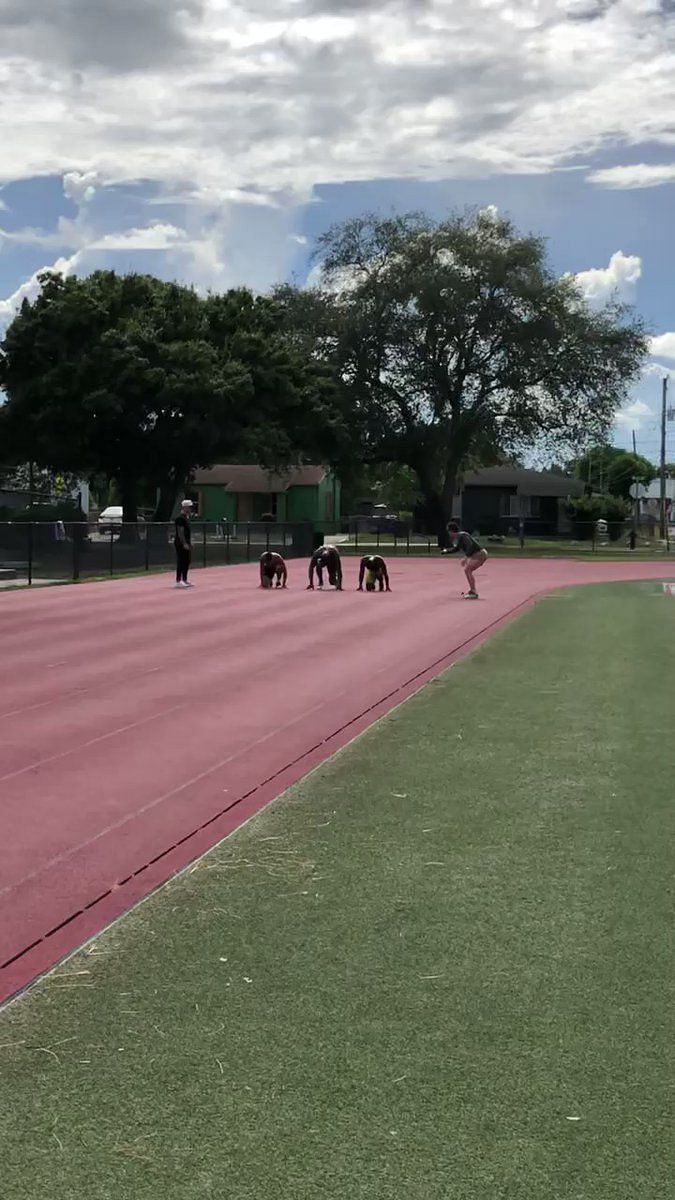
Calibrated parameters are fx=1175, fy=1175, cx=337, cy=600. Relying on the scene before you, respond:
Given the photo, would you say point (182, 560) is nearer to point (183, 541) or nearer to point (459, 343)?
point (183, 541)

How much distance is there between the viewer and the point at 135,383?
41.5 m

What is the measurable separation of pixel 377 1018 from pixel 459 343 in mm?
57963

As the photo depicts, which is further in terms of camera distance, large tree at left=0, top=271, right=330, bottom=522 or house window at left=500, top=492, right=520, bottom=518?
house window at left=500, top=492, right=520, bottom=518

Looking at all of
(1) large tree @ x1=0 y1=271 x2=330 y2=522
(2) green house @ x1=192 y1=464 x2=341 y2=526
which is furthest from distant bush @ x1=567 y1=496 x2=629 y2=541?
(1) large tree @ x1=0 y1=271 x2=330 y2=522

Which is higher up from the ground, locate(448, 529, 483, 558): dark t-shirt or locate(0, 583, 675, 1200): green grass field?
locate(448, 529, 483, 558): dark t-shirt

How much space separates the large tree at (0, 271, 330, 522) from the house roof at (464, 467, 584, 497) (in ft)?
115

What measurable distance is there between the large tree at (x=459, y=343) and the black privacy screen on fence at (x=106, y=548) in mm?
19188

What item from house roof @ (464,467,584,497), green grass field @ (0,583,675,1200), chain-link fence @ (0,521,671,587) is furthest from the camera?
house roof @ (464,467,584,497)

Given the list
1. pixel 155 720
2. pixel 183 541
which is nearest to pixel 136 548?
pixel 183 541

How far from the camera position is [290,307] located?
59.1 m

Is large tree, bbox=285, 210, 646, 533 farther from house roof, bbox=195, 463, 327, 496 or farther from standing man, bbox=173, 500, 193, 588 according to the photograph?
standing man, bbox=173, 500, 193, 588

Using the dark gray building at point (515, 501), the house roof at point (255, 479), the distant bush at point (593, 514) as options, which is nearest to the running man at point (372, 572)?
the distant bush at point (593, 514)

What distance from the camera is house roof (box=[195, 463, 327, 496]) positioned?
80.2 metres

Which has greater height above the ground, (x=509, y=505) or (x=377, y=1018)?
(x=509, y=505)
